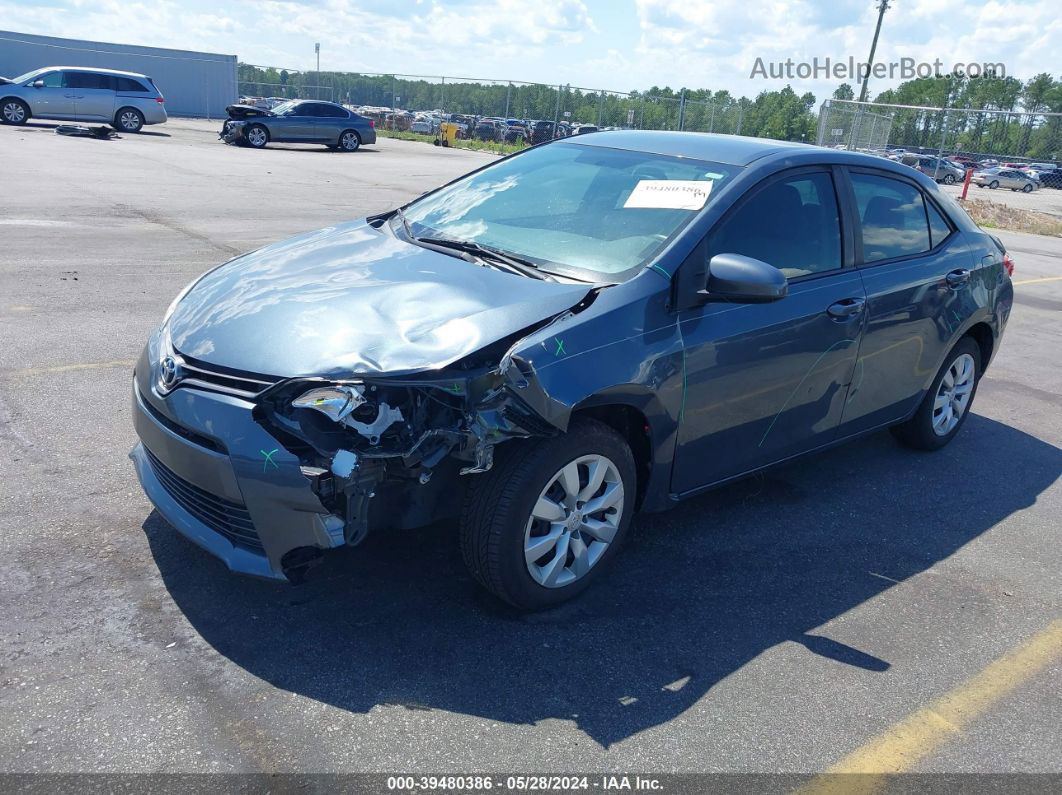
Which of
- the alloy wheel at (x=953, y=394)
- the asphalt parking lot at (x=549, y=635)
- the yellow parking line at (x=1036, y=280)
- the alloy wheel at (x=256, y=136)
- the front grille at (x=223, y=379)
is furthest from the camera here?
the alloy wheel at (x=256, y=136)

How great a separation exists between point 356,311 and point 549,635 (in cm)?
140

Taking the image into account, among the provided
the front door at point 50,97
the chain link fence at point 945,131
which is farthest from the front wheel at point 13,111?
the chain link fence at point 945,131

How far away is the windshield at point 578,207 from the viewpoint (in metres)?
3.73

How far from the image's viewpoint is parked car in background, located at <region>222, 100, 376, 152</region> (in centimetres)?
2589

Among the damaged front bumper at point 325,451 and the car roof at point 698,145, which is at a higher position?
the car roof at point 698,145

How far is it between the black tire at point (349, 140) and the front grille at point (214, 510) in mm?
25975

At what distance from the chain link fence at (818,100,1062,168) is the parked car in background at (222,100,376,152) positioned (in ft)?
46.1

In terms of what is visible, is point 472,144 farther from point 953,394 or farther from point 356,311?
point 356,311

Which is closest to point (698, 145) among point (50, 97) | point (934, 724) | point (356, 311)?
point (356, 311)

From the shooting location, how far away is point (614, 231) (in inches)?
152

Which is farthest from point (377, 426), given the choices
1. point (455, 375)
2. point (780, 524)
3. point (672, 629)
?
point (780, 524)

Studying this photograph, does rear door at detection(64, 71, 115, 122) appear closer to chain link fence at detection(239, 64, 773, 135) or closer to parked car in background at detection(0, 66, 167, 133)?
parked car in background at detection(0, 66, 167, 133)

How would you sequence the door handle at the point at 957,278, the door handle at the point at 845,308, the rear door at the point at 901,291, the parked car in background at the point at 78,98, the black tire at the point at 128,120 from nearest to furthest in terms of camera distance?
the door handle at the point at 845,308, the rear door at the point at 901,291, the door handle at the point at 957,278, the parked car in background at the point at 78,98, the black tire at the point at 128,120

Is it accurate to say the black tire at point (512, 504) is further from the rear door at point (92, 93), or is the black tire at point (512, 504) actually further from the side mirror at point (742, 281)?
the rear door at point (92, 93)
